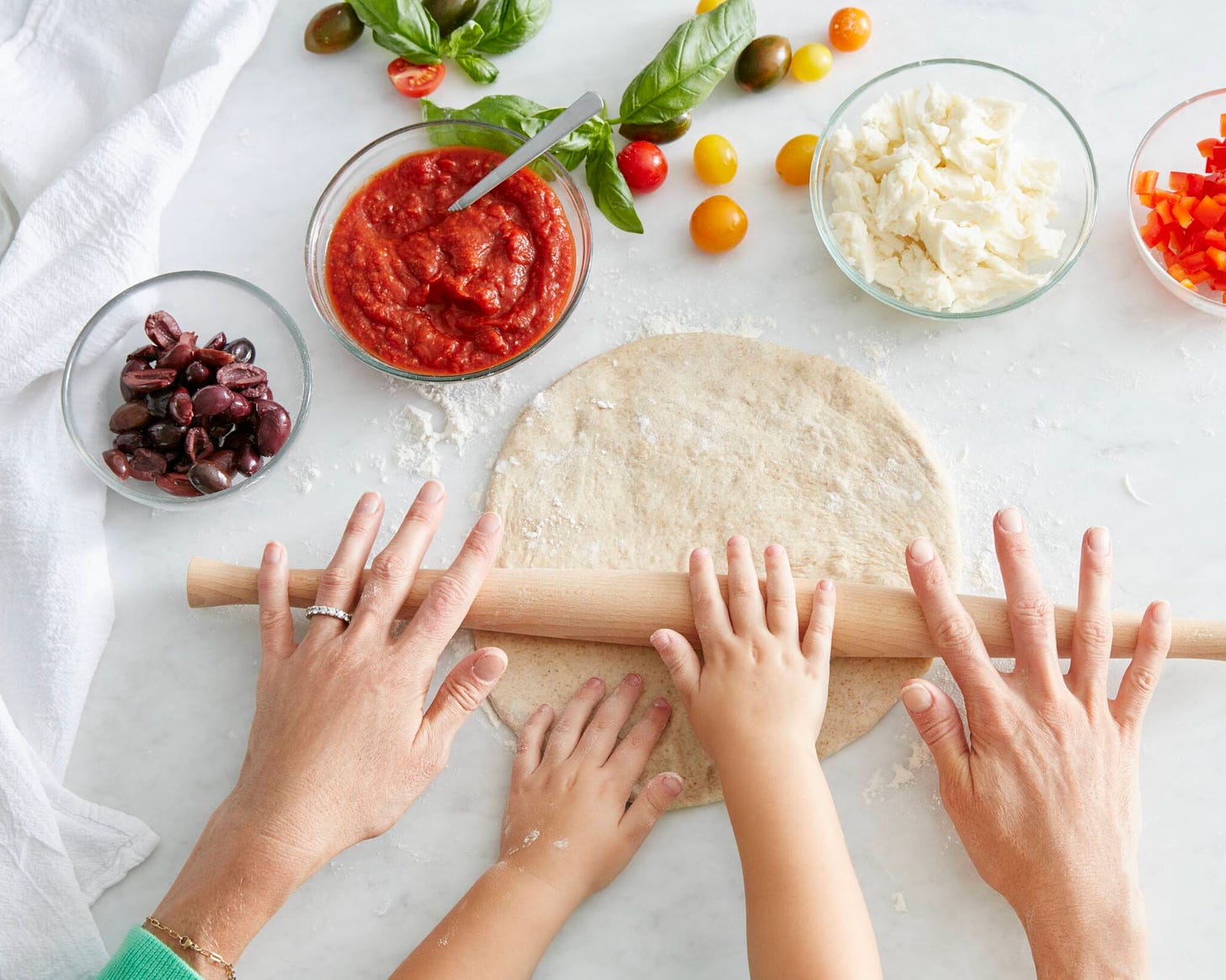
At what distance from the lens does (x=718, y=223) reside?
2426 mm

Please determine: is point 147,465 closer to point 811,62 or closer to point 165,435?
point 165,435

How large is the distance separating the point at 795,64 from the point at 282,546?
1.71m

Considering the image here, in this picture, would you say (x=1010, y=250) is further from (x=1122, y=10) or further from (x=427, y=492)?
(x=427, y=492)

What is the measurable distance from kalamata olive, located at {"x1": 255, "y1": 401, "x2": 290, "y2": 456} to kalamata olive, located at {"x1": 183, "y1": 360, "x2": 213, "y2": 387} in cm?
15

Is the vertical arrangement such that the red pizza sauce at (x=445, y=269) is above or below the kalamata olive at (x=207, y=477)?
above

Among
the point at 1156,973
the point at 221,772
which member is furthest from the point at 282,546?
the point at 1156,973

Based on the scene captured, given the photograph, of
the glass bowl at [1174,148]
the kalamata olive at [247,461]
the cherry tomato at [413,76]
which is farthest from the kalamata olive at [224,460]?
the glass bowl at [1174,148]

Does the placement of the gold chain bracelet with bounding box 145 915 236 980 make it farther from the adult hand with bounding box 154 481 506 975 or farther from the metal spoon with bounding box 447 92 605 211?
the metal spoon with bounding box 447 92 605 211

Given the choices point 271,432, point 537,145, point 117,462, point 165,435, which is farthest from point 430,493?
point 537,145

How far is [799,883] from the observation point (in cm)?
194

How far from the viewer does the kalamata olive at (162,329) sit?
2320mm

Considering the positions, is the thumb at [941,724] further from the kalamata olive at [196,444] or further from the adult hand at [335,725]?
the kalamata olive at [196,444]

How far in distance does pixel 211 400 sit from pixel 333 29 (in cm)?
103

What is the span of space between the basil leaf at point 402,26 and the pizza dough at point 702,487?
2.86 feet
